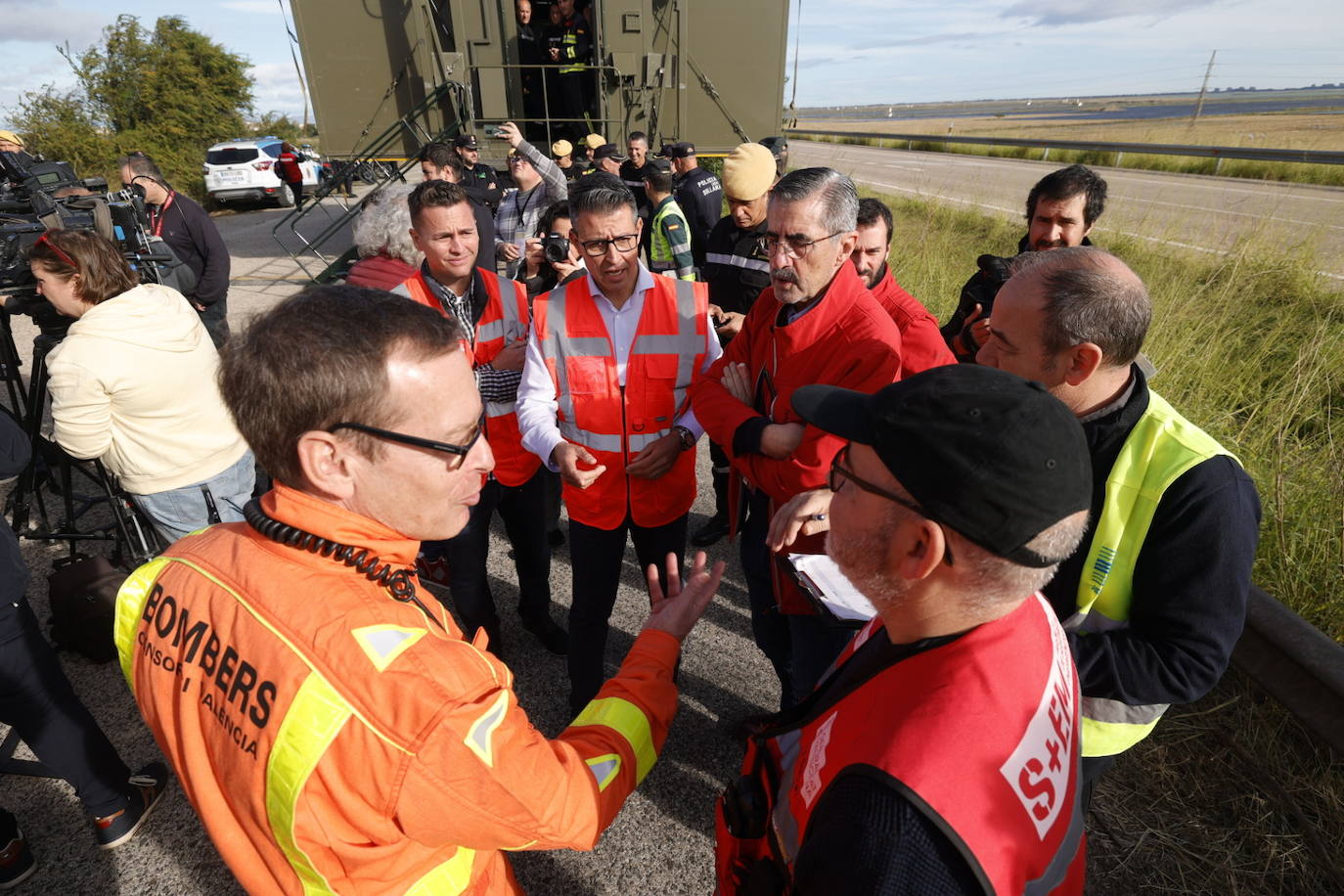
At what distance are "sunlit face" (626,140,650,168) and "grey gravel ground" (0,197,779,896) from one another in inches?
231

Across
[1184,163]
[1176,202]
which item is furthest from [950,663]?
[1184,163]

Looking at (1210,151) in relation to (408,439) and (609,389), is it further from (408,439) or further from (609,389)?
(408,439)

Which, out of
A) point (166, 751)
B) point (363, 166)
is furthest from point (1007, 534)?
point (363, 166)

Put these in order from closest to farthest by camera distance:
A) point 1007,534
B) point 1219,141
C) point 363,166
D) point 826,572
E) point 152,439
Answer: point 1007,534 < point 826,572 < point 152,439 < point 363,166 < point 1219,141

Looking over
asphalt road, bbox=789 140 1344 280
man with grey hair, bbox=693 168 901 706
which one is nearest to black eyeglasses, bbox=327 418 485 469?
man with grey hair, bbox=693 168 901 706

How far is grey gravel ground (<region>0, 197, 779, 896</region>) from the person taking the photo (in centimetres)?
220

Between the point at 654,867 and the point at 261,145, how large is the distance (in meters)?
19.6

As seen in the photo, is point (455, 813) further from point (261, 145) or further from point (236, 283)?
point (261, 145)

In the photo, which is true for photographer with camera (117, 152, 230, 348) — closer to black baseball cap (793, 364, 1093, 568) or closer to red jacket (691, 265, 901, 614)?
red jacket (691, 265, 901, 614)

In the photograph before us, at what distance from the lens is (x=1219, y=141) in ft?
75.2

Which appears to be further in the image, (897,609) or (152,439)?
(152,439)

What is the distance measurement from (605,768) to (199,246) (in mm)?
6283

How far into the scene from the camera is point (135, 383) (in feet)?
8.27

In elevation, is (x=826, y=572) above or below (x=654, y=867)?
above
